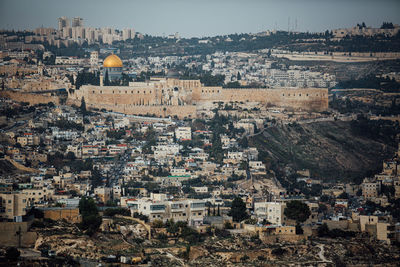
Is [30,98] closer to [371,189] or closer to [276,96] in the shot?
[276,96]

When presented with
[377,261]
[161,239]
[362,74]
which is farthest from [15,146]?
[362,74]

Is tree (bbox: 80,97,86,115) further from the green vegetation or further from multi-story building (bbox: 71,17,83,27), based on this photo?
multi-story building (bbox: 71,17,83,27)

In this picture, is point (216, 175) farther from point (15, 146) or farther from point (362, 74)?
point (362, 74)

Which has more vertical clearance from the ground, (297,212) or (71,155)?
(71,155)

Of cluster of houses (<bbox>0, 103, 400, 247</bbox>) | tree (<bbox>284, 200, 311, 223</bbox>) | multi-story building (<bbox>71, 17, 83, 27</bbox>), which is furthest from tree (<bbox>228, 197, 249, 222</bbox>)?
multi-story building (<bbox>71, 17, 83, 27</bbox>)

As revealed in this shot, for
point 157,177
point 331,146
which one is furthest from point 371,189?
point 331,146

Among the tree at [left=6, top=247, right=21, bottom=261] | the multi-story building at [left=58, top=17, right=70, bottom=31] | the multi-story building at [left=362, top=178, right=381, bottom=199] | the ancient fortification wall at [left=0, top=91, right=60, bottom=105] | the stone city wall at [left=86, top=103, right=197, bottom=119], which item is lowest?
the multi-story building at [left=362, top=178, right=381, bottom=199]
